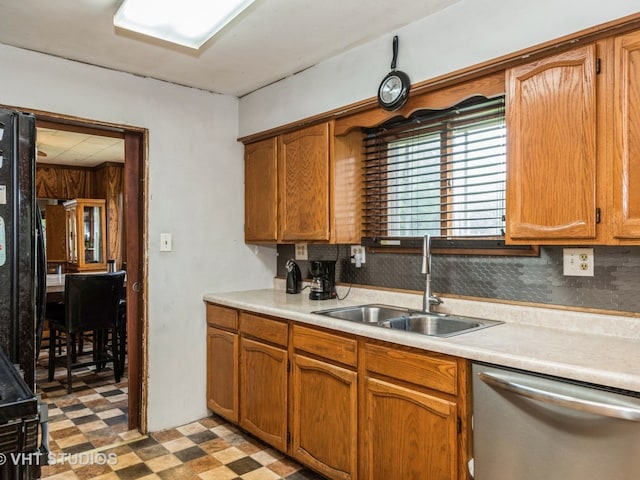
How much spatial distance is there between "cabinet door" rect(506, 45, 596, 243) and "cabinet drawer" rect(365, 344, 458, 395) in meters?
0.59

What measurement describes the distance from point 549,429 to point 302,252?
2.10 metres

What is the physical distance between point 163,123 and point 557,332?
2.52m

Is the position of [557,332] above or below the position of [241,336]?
above

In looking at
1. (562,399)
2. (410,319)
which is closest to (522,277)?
(410,319)

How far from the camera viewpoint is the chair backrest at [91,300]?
3742 millimetres

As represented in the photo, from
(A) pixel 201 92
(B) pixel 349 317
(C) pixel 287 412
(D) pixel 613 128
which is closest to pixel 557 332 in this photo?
(D) pixel 613 128

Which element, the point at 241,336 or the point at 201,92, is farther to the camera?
the point at 201,92

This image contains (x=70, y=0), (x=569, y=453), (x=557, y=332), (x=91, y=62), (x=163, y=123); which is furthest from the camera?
(x=163, y=123)

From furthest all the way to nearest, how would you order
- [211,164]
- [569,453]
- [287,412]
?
[211,164] < [287,412] < [569,453]

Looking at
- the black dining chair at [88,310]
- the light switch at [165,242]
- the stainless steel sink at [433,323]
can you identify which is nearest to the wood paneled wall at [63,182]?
the black dining chair at [88,310]

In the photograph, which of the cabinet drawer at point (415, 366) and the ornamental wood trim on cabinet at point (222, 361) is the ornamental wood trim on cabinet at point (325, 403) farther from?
the ornamental wood trim on cabinet at point (222, 361)

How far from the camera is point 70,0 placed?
200cm

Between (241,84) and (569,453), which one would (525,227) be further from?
(241,84)

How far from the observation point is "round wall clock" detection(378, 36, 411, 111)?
7.18 ft
